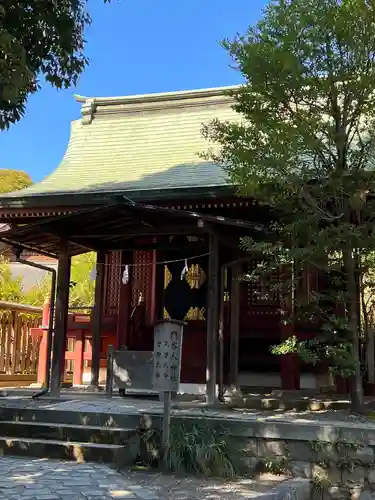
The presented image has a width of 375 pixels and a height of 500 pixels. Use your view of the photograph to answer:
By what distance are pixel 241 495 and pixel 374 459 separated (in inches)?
69.8

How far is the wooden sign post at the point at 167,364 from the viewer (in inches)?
257

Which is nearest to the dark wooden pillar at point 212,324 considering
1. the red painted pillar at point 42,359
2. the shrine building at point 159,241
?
the shrine building at point 159,241

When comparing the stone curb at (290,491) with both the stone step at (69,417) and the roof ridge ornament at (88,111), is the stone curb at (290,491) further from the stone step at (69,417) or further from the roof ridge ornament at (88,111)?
the roof ridge ornament at (88,111)

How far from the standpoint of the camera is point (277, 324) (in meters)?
10.9

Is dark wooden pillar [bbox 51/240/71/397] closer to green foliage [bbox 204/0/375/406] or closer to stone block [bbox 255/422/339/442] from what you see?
green foliage [bbox 204/0/375/406]

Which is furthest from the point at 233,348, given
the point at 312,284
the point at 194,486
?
the point at 194,486

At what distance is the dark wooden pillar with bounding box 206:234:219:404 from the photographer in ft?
29.1

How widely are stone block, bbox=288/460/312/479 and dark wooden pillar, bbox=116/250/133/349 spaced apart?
19.0ft

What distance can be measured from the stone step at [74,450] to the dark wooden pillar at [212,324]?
7.21 feet

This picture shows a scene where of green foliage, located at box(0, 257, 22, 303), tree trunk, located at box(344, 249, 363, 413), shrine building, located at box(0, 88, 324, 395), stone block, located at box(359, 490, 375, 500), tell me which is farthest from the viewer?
green foliage, located at box(0, 257, 22, 303)

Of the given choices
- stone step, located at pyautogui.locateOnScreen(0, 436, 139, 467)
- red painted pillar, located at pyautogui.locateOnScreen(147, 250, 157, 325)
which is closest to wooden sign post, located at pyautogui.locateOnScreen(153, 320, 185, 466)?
stone step, located at pyautogui.locateOnScreen(0, 436, 139, 467)

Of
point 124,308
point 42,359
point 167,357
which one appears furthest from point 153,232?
point 42,359

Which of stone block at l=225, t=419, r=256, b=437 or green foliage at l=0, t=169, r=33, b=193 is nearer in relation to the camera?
stone block at l=225, t=419, r=256, b=437

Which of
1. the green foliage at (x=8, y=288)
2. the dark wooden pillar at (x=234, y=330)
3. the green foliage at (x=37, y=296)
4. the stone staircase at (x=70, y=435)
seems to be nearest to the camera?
the stone staircase at (x=70, y=435)
